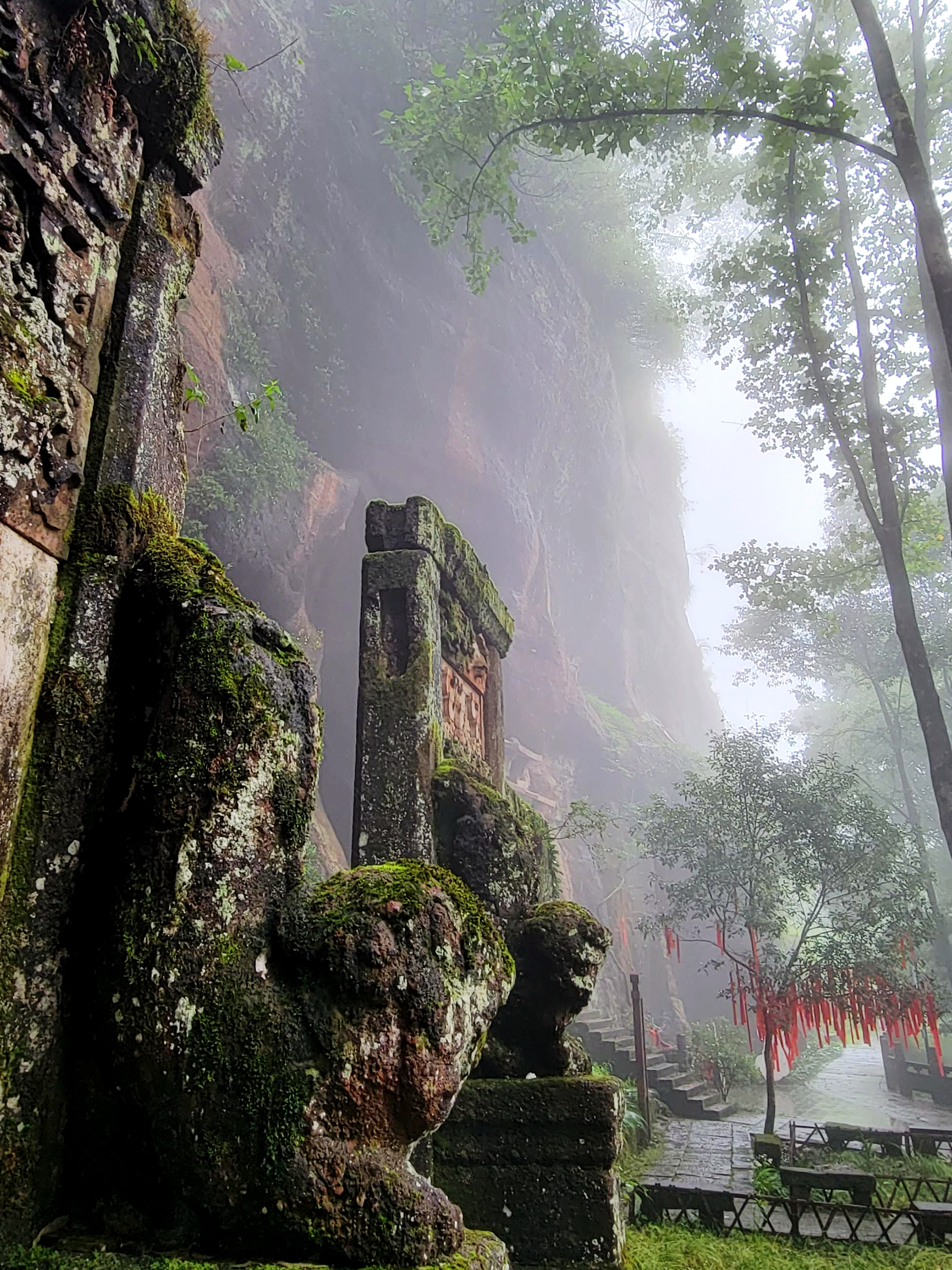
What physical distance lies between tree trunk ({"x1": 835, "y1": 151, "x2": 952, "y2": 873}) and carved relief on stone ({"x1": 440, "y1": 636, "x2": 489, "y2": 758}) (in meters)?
3.81

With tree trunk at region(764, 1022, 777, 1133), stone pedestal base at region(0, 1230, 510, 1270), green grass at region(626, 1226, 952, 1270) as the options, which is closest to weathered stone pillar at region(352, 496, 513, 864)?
stone pedestal base at region(0, 1230, 510, 1270)

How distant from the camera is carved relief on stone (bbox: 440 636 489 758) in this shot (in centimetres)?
493

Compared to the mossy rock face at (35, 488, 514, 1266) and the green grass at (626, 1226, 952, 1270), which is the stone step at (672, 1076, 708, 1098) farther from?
the mossy rock face at (35, 488, 514, 1266)

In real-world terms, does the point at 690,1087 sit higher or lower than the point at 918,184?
lower

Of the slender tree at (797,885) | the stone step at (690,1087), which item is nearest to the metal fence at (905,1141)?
the slender tree at (797,885)

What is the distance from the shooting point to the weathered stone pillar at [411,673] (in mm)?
3951

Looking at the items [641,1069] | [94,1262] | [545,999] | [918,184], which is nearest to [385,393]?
[918,184]

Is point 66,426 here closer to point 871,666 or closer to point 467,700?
point 467,700

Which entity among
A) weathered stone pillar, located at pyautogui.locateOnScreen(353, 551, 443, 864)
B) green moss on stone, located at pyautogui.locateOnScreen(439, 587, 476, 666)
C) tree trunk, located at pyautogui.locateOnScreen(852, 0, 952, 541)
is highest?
tree trunk, located at pyautogui.locateOnScreen(852, 0, 952, 541)

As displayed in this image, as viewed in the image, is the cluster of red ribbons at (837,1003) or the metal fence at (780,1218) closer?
the metal fence at (780,1218)

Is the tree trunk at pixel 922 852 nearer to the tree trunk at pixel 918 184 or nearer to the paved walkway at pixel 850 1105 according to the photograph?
the paved walkway at pixel 850 1105

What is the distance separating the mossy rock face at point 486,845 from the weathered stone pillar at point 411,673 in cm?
8

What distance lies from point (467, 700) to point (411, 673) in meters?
1.23

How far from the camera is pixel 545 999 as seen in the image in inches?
141
